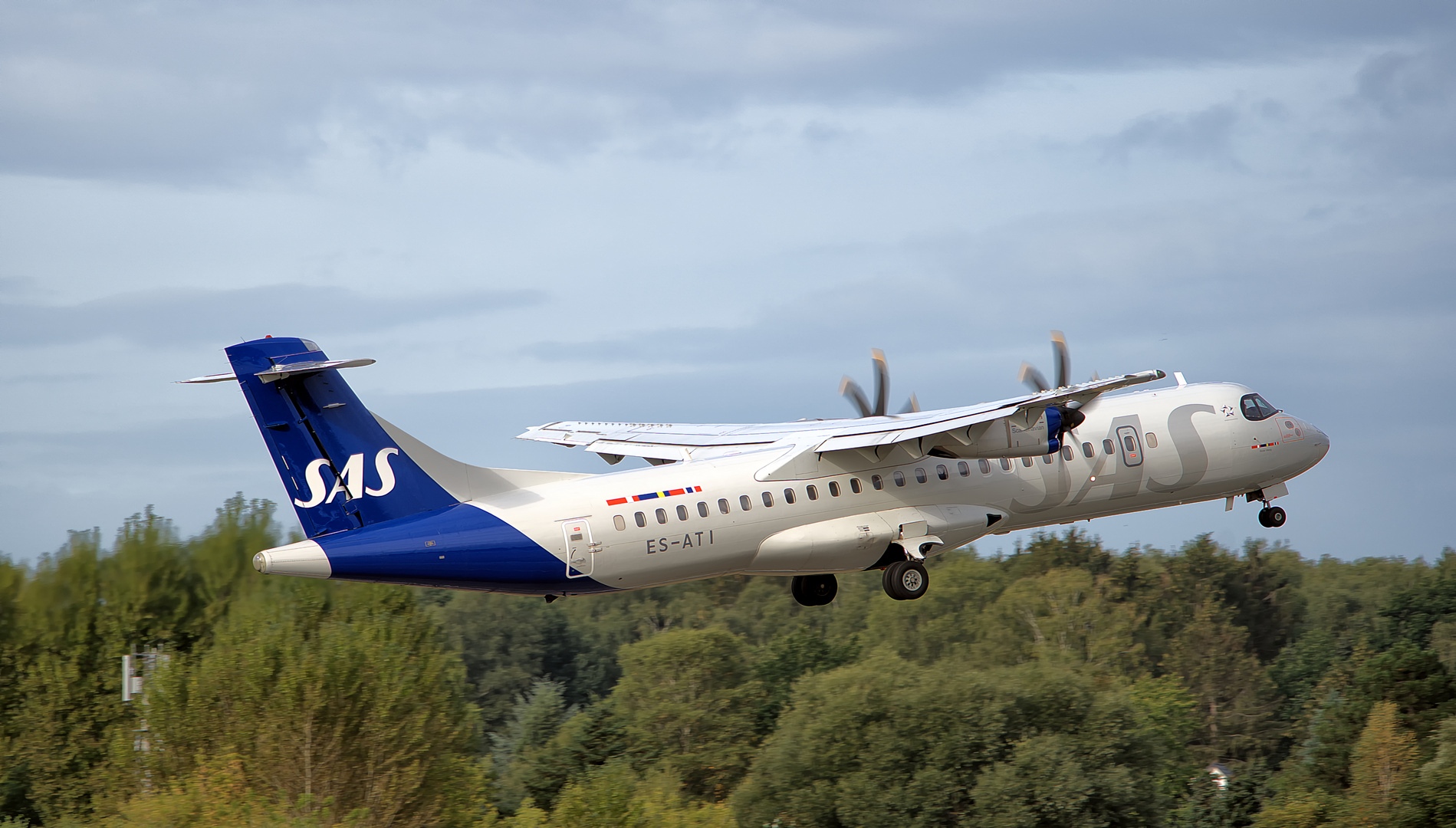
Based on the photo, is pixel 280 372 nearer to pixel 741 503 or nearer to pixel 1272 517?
pixel 741 503

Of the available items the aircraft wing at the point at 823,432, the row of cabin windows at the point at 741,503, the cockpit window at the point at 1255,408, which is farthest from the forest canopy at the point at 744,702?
the cockpit window at the point at 1255,408

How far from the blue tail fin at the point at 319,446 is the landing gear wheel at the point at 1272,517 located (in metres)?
19.1

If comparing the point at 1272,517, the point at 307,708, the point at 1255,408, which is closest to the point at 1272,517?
the point at 1272,517

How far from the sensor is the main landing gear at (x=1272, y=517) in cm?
3288

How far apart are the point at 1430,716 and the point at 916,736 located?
2491 cm

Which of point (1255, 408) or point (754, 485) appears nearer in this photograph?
point (754, 485)

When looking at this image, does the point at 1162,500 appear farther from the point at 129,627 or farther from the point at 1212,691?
the point at 1212,691

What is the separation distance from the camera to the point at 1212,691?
8800 cm

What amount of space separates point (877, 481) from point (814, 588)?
386 cm

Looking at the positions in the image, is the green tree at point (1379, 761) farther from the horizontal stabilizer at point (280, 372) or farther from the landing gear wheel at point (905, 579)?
the horizontal stabilizer at point (280, 372)

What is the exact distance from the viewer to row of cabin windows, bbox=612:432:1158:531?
2620cm

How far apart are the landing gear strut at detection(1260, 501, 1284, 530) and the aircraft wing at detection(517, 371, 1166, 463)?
8.34 meters

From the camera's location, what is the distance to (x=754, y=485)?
27.2 m

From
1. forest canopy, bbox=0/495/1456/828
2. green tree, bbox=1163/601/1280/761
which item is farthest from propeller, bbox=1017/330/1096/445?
green tree, bbox=1163/601/1280/761
